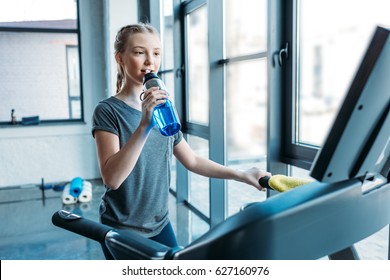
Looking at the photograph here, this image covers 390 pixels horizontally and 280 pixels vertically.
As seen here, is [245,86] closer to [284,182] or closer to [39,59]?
[284,182]

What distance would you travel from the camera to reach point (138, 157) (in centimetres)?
116

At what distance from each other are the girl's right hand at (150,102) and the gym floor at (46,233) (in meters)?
1.33

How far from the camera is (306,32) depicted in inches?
79.7

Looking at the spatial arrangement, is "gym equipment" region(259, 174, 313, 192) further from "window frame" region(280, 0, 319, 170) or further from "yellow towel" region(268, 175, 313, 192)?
"window frame" region(280, 0, 319, 170)

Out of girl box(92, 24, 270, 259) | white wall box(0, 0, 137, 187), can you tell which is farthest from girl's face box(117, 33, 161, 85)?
white wall box(0, 0, 137, 187)

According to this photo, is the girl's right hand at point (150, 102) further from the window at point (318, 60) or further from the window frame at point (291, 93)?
the window frame at point (291, 93)

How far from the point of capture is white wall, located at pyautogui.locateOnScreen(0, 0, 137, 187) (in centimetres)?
506

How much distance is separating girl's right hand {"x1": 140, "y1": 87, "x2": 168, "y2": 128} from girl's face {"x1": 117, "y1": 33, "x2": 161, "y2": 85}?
0.69 feet

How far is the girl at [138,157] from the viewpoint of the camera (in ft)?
3.69

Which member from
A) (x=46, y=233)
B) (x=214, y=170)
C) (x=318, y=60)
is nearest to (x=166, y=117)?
(x=214, y=170)

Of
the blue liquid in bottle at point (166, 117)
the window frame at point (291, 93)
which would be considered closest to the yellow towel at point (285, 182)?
the blue liquid in bottle at point (166, 117)

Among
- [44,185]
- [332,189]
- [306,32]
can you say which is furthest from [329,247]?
[44,185]

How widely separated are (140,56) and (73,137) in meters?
4.40

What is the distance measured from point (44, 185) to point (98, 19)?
89.5 inches
